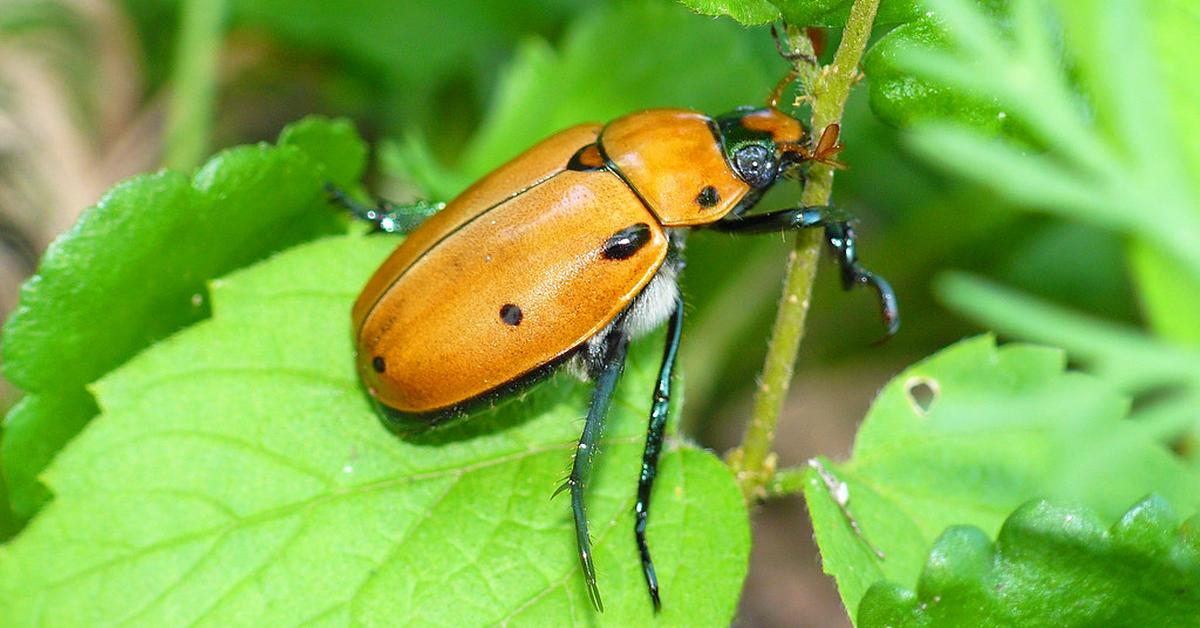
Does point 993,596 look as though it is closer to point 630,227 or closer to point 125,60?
point 630,227

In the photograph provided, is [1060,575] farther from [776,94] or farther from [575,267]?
[776,94]

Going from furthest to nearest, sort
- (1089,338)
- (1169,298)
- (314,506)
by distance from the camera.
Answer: (314,506), (1169,298), (1089,338)

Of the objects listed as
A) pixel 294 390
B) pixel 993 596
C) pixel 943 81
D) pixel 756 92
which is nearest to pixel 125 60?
pixel 756 92

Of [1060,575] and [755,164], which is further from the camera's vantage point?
[755,164]

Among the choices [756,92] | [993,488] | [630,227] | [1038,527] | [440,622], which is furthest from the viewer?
[756,92]

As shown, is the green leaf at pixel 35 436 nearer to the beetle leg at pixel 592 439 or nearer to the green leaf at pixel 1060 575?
the beetle leg at pixel 592 439

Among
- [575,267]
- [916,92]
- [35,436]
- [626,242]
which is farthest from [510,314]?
[35,436]
